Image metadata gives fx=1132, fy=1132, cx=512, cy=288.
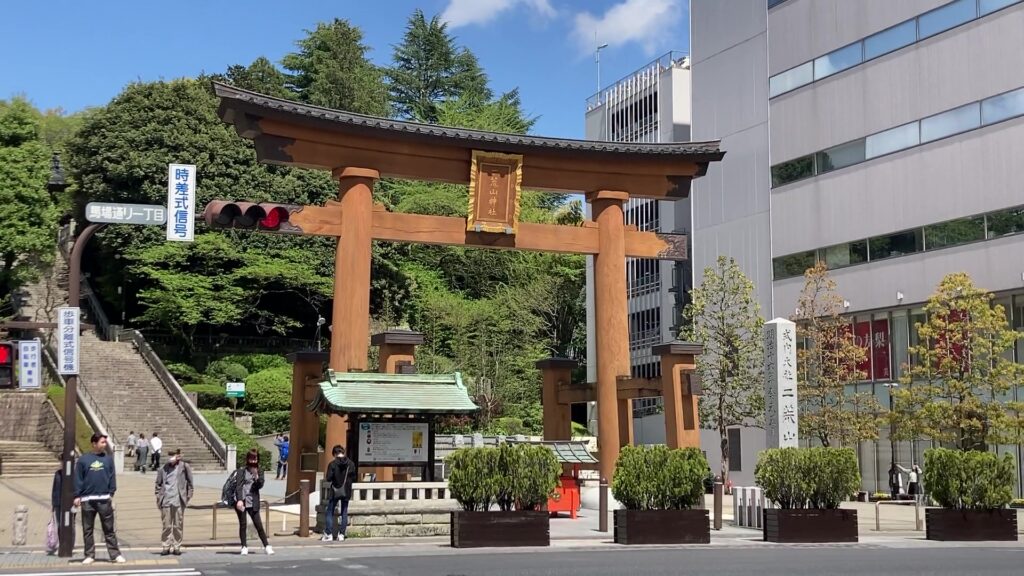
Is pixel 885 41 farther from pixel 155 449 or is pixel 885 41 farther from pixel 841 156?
pixel 155 449

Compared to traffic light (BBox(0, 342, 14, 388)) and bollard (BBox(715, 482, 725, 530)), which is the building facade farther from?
traffic light (BBox(0, 342, 14, 388))

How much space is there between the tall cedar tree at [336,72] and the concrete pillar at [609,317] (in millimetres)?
43579

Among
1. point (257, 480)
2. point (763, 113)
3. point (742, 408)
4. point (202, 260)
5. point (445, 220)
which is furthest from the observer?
point (202, 260)

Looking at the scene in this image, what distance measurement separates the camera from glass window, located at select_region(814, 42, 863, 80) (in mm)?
46031

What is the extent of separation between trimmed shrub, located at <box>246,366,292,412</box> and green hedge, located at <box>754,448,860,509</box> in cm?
3556

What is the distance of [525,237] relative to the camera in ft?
99.5

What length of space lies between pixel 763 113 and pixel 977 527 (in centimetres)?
3043

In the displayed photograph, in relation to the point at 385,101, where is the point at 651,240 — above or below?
below

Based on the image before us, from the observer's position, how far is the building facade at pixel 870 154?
39.8m

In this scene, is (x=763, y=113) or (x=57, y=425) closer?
(x=57, y=425)

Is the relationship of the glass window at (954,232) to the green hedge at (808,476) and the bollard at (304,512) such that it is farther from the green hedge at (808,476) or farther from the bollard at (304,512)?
the bollard at (304,512)

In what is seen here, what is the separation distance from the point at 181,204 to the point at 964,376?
1011 inches

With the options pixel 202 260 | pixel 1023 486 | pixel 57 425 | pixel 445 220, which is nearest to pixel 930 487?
pixel 445 220

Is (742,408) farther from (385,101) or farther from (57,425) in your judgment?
(385,101)
